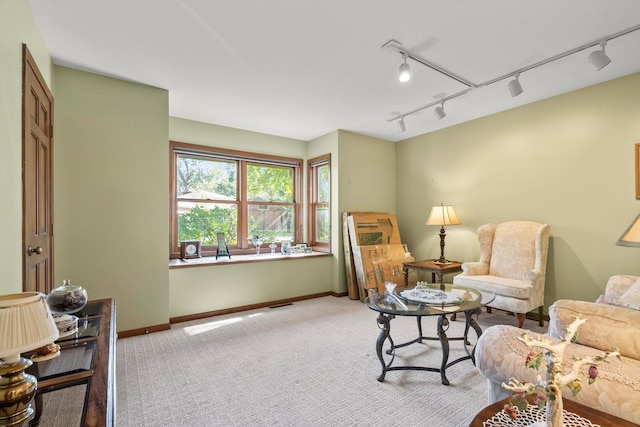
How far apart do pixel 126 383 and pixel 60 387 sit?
156cm

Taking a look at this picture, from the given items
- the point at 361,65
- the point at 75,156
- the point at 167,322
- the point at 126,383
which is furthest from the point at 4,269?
the point at 361,65

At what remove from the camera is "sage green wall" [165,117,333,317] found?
3725 mm

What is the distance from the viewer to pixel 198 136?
4367 mm

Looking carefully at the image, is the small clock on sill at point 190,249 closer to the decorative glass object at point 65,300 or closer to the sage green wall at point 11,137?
the sage green wall at point 11,137

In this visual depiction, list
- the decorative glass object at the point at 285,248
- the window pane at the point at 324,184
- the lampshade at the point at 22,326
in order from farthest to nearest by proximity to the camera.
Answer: the window pane at the point at 324,184 → the decorative glass object at the point at 285,248 → the lampshade at the point at 22,326

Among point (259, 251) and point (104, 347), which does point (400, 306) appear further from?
point (259, 251)

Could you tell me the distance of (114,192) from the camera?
3080 millimetres

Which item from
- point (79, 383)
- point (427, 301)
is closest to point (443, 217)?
point (427, 301)

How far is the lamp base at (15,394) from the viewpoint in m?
0.80

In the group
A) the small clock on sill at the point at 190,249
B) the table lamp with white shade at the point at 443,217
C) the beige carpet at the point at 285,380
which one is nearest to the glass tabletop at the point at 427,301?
the beige carpet at the point at 285,380

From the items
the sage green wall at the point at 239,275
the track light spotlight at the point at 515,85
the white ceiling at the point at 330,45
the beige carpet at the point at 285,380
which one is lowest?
the beige carpet at the point at 285,380

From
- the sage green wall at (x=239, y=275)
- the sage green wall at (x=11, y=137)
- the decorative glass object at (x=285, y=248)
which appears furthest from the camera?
the decorative glass object at (x=285, y=248)

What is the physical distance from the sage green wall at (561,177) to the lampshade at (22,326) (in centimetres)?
432

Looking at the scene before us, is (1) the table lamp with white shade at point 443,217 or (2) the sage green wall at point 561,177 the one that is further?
(1) the table lamp with white shade at point 443,217
